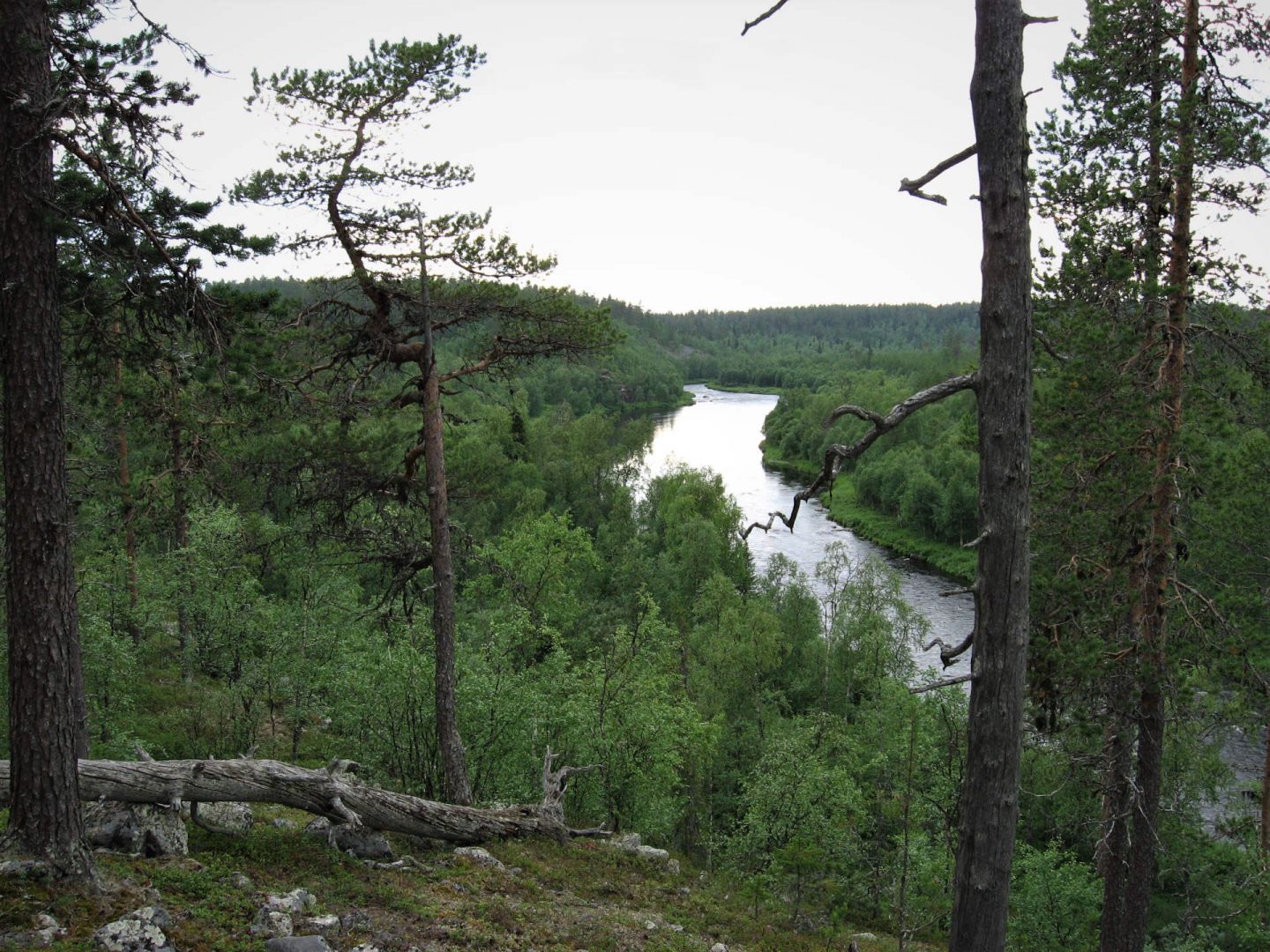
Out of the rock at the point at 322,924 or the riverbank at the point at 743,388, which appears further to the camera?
the riverbank at the point at 743,388

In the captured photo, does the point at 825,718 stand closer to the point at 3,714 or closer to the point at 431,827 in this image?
the point at 431,827

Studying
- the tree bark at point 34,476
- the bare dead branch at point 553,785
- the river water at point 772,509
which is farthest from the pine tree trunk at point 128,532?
the river water at point 772,509

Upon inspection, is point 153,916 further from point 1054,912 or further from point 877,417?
point 1054,912

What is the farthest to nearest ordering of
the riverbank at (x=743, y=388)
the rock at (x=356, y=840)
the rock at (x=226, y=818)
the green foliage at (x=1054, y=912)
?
1. the riverbank at (x=743, y=388)
2. the green foliage at (x=1054, y=912)
3. the rock at (x=356, y=840)
4. the rock at (x=226, y=818)

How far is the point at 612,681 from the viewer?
52.4ft

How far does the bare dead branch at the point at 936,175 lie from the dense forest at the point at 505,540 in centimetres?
96

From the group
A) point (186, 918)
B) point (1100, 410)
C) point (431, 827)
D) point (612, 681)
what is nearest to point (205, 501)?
point (612, 681)

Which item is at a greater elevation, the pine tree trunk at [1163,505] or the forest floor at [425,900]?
the pine tree trunk at [1163,505]

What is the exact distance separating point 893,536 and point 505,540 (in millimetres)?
33536

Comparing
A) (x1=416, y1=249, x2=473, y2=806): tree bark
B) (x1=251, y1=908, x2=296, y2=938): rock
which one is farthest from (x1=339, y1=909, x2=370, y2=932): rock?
(x1=416, y1=249, x2=473, y2=806): tree bark

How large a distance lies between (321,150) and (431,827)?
7790 mm

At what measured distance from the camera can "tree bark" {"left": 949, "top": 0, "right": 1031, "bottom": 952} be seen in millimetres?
4363

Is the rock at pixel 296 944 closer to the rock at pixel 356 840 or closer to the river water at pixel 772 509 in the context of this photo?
the rock at pixel 356 840

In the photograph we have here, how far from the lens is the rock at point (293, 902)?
6.40 metres
